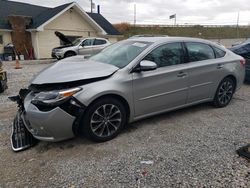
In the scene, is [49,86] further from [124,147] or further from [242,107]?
[242,107]

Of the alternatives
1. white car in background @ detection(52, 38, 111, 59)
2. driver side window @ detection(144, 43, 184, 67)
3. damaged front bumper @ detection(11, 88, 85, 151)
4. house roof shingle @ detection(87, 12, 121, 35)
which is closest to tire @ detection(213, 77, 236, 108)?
driver side window @ detection(144, 43, 184, 67)

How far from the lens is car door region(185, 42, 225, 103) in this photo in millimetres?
4387

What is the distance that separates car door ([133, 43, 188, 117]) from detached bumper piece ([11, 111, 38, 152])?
172 cm

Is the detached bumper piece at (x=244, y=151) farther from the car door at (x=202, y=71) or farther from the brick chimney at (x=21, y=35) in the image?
the brick chimney at (x=21, y=35)

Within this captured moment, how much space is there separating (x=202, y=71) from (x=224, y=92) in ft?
3.27

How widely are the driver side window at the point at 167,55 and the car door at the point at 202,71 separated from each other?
0.24 m

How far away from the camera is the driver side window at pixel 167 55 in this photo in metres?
3.92

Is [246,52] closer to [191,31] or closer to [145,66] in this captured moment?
[145,66]

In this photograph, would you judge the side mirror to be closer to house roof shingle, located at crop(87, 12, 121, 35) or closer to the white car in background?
the white car in background

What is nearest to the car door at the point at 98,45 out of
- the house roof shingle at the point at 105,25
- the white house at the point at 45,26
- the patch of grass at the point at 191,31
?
the white house at the point at 45,26

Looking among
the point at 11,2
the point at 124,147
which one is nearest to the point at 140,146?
the point at 124,147

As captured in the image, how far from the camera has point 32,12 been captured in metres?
21.7

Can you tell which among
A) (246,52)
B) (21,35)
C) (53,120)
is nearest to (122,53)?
(53,120)

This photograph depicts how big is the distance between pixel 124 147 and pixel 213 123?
1.91m
